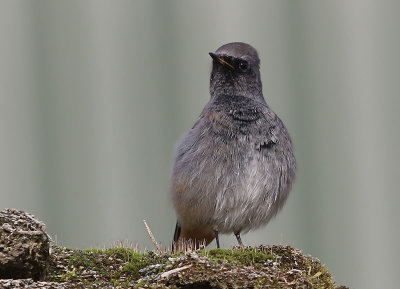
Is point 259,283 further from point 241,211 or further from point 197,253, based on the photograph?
point 241,211

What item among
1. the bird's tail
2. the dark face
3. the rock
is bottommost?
the bird's tail

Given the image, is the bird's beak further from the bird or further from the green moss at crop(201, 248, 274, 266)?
the green moss at crop(201, 248, 274, 266)

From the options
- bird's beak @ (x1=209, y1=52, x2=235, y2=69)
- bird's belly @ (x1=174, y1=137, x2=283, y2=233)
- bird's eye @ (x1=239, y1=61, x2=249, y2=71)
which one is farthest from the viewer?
bird's eye @ (x1=239, y1=61, x2=249, y2=71)

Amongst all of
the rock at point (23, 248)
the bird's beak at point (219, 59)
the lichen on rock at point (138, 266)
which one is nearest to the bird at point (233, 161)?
the bird's beak at point (219, 59)

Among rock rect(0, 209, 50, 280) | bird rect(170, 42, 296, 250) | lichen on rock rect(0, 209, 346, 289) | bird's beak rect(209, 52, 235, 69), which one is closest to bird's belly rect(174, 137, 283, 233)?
bird rect(170, 42, 296, 250)

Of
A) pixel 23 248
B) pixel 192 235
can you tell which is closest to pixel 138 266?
pixel 23 248

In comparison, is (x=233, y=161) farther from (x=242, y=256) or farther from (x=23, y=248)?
(x=23, y=248)

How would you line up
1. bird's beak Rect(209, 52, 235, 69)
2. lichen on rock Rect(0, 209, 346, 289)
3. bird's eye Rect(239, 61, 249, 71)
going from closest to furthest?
lichen on rock Rect(0, 209, 346, 289) → bird's beak Rect(209, 52, 235, 69) → bird's eye Rect(239, 61, 249, 71)

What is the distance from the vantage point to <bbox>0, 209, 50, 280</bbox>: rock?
13.4 ft

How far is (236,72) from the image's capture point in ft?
24.5

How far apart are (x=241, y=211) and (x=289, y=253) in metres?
1.83

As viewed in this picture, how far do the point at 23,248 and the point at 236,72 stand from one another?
388 centimetres

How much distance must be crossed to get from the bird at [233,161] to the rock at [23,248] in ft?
9.09

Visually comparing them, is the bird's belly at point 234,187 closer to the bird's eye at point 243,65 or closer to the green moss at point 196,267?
the bird's eye at point 243,65
